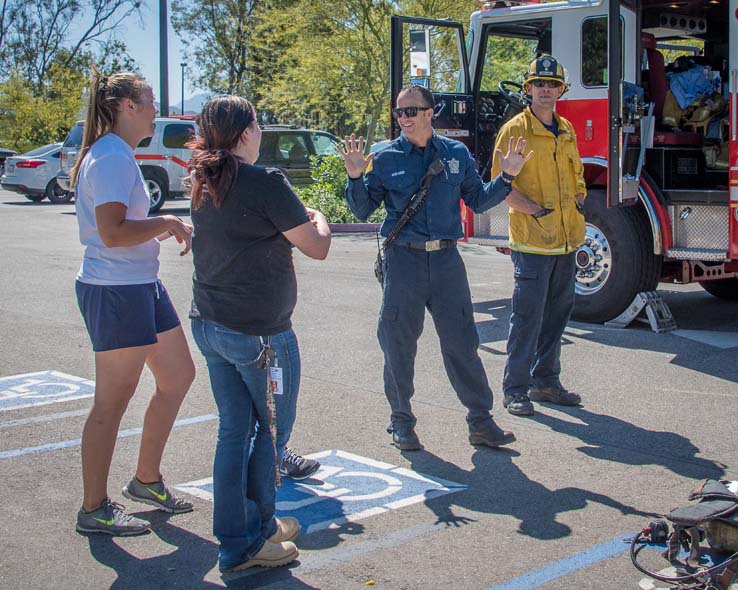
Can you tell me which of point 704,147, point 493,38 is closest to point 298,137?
point 493,38

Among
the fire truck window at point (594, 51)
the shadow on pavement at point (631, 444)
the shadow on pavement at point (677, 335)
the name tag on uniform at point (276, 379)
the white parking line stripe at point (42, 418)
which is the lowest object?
the shadow on pavement at point (631, 444)

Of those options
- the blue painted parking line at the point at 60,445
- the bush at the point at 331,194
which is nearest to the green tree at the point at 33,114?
the bush at the point at 331,194

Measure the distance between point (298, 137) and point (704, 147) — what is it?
45.0ft

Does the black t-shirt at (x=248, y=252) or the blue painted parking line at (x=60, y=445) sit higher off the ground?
the black t-shirt at (x=248, y=252)

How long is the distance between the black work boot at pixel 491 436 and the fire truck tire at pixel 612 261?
12.1 ft

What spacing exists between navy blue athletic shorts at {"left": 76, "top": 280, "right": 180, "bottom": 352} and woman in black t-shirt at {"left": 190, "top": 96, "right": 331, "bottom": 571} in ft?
1.20

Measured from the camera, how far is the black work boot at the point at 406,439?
5.54 meters

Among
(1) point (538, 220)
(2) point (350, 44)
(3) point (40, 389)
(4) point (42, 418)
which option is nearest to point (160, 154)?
(2) point (350, 44)

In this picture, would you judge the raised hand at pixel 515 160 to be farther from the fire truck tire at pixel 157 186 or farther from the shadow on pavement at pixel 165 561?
the fire truck tire at pixel 157 186

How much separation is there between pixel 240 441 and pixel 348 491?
3.66 feet

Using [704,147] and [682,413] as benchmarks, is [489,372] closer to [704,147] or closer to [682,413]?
[682,413]

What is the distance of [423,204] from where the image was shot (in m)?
5.51

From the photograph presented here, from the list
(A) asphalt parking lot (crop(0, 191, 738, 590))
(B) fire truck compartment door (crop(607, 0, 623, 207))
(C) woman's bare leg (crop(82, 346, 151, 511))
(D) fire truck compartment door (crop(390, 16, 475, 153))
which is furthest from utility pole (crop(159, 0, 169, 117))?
(C) woman's bare leg (crop(82, 346, 151, 511))

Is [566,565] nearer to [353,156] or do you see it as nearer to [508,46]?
[353,156]
